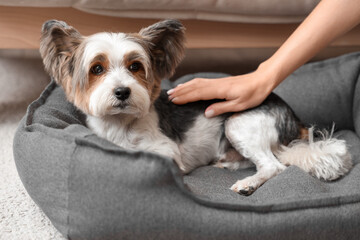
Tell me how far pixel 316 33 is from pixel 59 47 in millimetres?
1319

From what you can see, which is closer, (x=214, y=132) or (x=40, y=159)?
(x=40, y=159)

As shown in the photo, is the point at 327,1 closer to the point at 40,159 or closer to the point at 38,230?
the point at 40,159

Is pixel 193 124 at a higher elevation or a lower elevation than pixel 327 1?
lower

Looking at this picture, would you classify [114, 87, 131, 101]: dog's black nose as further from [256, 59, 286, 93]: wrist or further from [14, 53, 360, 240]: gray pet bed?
[256, 59, 286, 93]: wrist

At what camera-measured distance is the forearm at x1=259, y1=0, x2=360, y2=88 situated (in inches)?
89.4

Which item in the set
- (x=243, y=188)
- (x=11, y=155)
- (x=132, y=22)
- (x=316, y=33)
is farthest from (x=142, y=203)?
(x=132, y=22)

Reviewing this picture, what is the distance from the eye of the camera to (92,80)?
6.71ft

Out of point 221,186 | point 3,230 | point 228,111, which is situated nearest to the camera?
point 3,230

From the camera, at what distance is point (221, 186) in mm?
2168

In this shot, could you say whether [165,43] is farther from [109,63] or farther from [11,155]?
[11,155]

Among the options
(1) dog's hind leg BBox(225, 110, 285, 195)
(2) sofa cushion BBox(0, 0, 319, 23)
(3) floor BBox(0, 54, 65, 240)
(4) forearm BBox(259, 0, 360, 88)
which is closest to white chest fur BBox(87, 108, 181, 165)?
(1) dog's hind leg BBox(225, 110, 285, 195)

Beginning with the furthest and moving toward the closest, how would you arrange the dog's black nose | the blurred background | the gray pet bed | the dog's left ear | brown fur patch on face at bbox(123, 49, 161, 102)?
1. the blurred background
2. the dog's left ear
3. brown fur patch on face at bbox(123, 49, 161, 102)
4. the dog's black nose
5. the gray pet bed

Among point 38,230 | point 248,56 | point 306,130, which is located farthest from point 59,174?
point 248,56

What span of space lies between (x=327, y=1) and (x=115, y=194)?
154 cm
